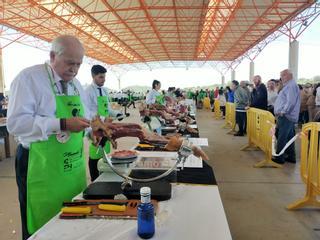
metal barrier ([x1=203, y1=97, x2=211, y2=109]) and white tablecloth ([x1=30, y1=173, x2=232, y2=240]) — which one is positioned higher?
white tablecloth ([x1=30, y1=173, x2=232, y2=240])

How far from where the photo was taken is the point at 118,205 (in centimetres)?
129

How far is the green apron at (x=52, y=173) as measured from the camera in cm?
139

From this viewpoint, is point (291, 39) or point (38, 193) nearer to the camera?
point (38, 193)

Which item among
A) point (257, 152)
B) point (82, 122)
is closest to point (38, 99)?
point (82, 122)

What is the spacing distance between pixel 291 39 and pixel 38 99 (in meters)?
15.7

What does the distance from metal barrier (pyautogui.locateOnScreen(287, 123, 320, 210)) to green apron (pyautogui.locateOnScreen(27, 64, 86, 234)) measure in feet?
8.00

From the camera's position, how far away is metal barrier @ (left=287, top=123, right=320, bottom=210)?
10.2ft

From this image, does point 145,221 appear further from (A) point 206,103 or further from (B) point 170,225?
(A) point 206,103

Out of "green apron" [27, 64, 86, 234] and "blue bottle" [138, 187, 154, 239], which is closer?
"blue bottle" [138, 187, 154, 239]

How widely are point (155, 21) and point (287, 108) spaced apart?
44.2 feet

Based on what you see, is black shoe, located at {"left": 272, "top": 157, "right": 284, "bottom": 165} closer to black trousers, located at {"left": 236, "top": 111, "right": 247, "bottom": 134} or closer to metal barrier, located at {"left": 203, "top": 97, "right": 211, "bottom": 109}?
black trousers, located at {"left": 236, "top": 111, "right": 247, "bottom": 134}

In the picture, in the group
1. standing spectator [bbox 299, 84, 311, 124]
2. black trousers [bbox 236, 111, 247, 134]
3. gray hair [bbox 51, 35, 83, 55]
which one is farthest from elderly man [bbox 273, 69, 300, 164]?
standing spectator [bbox 299, 84, 311, 124]

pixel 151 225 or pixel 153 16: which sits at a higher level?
pixel 153 16

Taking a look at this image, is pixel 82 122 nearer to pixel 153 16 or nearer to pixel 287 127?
pixel 287 127
